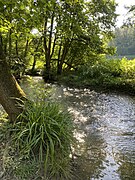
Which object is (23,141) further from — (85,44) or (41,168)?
(85,44)

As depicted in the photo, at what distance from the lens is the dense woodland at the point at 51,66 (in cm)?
273

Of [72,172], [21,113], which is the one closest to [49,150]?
[72,172]

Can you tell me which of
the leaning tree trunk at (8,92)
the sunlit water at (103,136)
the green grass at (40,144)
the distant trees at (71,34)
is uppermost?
the distant trees at (71,34)

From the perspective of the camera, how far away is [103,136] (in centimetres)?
419

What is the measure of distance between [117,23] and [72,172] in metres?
10.4

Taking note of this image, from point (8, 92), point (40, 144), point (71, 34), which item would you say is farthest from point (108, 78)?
point (40, 144)

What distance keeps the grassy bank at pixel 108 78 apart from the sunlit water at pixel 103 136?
93 centimetres

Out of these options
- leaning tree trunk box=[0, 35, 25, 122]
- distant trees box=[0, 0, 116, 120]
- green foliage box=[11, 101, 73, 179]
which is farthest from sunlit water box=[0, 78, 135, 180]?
distant trees box=[0, 0, 116, 120]

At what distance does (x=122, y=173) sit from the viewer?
2.95m


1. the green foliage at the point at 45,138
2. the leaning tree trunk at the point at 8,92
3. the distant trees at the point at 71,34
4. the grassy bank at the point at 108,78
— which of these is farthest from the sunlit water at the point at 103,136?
the distant trees at the point at 71,34

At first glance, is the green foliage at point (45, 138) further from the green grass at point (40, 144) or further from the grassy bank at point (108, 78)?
the grassy bank at point (108, 78)

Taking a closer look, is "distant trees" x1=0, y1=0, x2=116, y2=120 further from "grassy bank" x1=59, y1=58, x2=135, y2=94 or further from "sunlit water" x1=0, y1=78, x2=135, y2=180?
"sunlit water" x1=0, y1=78, x2=135, y2=180

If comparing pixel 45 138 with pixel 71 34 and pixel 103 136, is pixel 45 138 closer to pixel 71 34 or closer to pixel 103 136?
pixel 103 136

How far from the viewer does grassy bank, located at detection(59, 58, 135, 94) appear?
27.2 ft
